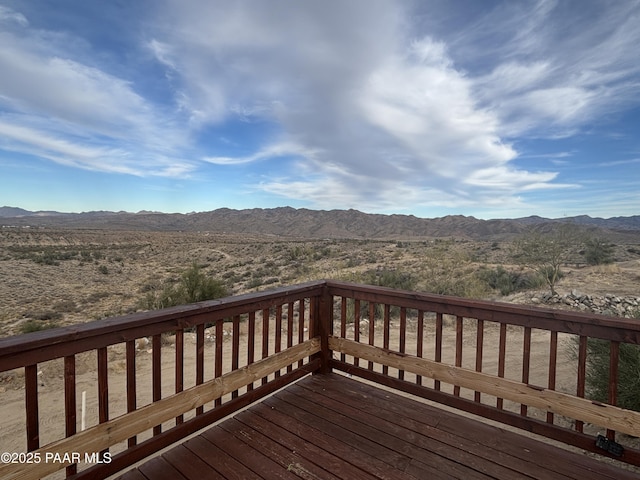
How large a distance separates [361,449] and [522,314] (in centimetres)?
138

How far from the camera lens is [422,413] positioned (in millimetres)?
2479

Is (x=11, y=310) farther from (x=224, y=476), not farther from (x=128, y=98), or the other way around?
(x=224, y=476)

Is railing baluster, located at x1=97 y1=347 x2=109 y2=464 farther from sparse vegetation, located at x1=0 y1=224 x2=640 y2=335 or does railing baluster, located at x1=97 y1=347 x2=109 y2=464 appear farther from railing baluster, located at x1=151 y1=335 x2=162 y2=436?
sparse vegetation, located at x1=0 y1=224 x2=640 y2=335

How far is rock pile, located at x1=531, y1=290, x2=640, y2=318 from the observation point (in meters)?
7.31

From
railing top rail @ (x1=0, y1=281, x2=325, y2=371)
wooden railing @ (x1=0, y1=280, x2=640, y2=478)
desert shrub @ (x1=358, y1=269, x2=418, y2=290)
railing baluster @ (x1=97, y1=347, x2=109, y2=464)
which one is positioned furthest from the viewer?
desert shrub @ (x1=358, y1=269, x2=418, y2=290)

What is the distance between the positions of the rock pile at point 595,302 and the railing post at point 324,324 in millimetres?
7400

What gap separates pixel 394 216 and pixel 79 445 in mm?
85565

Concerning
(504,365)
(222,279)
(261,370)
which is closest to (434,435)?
(504,365)

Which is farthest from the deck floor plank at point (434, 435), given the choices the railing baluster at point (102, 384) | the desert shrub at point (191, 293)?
the desert shrub at point (191, 293)

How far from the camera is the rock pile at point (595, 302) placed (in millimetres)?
7305

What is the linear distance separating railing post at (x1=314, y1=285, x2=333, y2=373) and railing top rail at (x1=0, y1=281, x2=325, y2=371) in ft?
2.44

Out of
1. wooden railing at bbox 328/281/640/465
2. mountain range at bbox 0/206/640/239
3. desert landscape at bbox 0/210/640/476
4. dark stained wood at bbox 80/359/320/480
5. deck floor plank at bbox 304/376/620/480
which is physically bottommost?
desert landscape at bbox 0/210/640/476

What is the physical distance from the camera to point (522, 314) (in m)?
2.12

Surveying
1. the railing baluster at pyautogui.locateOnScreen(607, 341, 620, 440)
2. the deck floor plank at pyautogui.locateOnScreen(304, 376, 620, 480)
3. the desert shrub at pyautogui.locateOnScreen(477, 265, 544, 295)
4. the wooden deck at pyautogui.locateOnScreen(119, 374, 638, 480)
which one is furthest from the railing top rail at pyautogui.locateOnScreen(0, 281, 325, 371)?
the desert shrub at pyautogui.locateOnScreen(477, 265, 544, 295)
